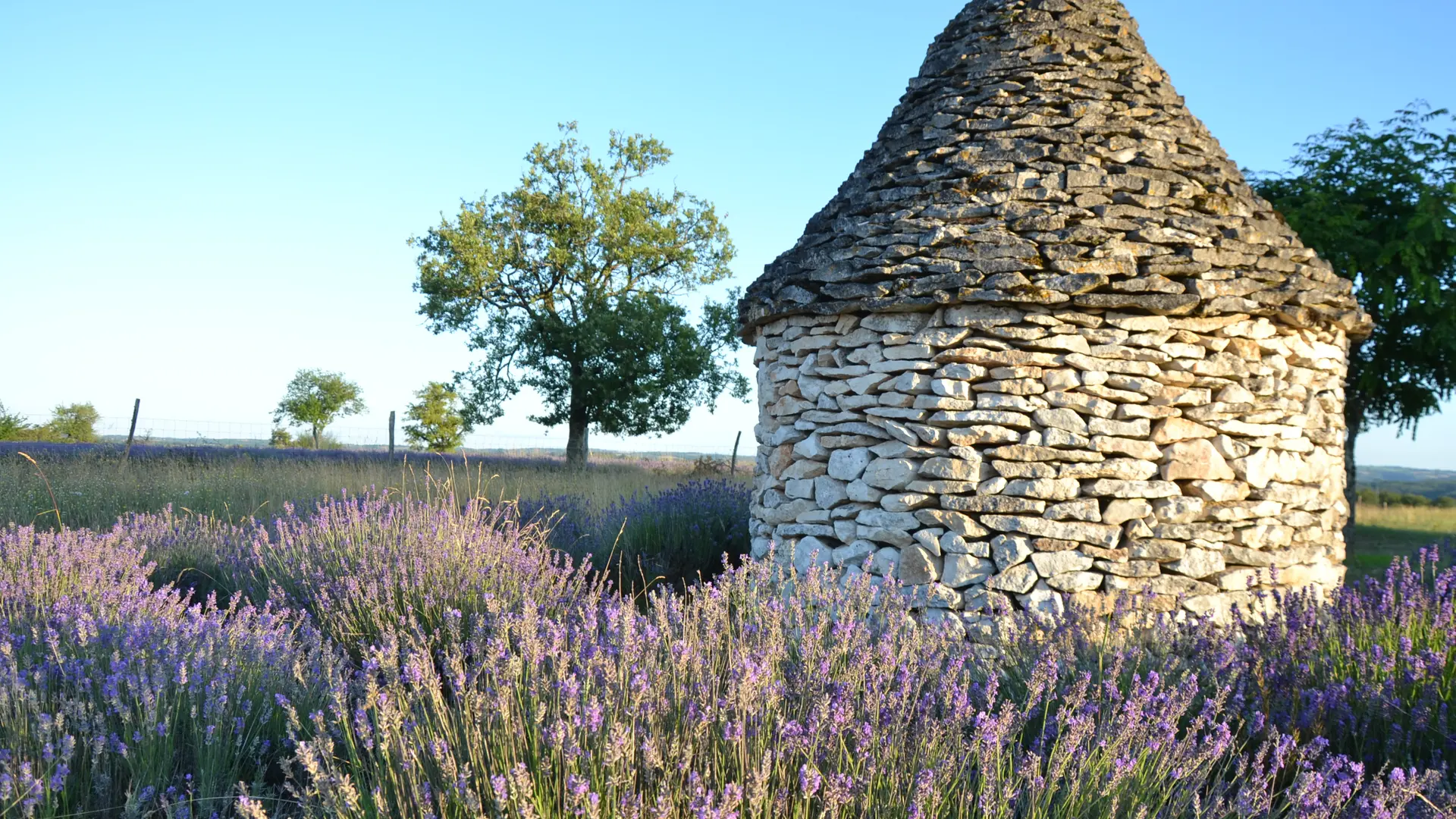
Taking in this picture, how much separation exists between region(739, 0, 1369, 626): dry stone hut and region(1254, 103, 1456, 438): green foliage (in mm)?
4887

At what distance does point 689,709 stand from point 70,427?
33845 mm

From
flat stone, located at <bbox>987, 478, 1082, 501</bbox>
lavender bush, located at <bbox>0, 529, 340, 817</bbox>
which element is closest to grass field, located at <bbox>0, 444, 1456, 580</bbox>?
lavender bush, located at <bbox>0, 529, 340, 817</bbox>

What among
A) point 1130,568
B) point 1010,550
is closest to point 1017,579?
Result: point 1010,550

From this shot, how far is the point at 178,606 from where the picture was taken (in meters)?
4.49

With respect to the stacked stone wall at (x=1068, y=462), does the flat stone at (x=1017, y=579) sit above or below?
below

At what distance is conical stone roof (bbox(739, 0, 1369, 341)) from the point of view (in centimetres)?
507

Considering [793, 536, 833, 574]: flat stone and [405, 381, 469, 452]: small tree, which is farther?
[405, 381, 469, 452]: small tree

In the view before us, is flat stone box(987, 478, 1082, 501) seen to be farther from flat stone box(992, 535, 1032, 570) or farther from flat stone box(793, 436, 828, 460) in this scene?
flat stone box(793, 436, 828, 460)

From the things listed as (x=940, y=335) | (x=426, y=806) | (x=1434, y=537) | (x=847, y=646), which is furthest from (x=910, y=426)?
(x=1434, y=537)

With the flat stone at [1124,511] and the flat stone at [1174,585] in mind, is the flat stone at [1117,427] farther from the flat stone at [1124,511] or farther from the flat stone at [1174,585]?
the flat stone at [1174,585]

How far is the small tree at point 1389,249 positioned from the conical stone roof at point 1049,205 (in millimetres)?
4924

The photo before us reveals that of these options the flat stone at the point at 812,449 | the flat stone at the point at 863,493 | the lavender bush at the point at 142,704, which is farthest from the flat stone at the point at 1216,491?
the lavender bush at the point at 142,704

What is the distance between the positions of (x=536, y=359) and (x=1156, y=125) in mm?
14607

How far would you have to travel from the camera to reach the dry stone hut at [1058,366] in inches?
196
